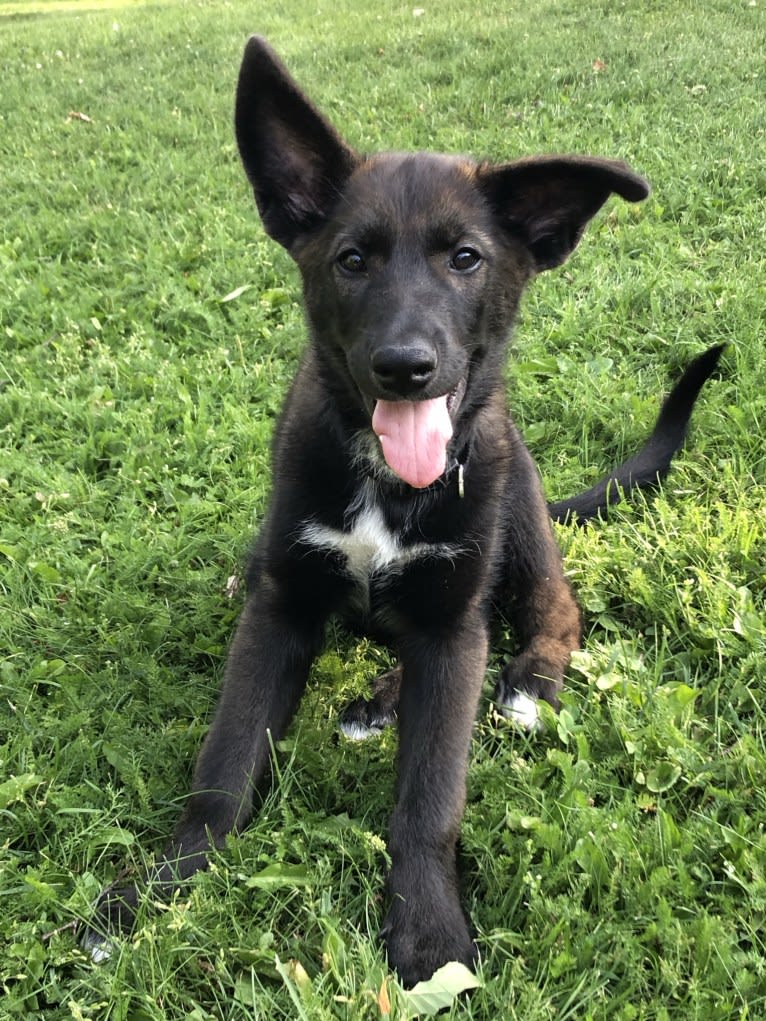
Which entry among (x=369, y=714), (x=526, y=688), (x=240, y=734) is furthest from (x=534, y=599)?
(x=240, y=734)

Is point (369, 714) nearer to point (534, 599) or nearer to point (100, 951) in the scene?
point (534, 599)

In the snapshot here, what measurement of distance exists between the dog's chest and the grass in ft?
1.61

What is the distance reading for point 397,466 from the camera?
2.14 m

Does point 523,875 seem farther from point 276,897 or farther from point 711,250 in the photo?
point 711,250

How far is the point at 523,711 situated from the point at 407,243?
52.8 inches

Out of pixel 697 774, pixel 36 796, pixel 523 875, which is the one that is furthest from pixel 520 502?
pixel 36 796

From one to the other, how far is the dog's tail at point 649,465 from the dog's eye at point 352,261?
1.33 metres

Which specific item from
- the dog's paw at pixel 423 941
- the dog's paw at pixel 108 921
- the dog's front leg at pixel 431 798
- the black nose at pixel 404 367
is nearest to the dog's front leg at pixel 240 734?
the dog's paw at pixel 108 921

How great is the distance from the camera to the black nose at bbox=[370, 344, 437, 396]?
6.34 ft

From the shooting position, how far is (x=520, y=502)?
108 inches

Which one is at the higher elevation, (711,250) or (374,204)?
(374,204)

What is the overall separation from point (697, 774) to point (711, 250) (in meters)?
3.34

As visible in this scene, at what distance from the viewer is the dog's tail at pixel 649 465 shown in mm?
3111

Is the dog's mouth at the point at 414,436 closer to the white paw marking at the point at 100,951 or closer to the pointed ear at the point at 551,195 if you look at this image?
the pointed ear at the point at 551,195
